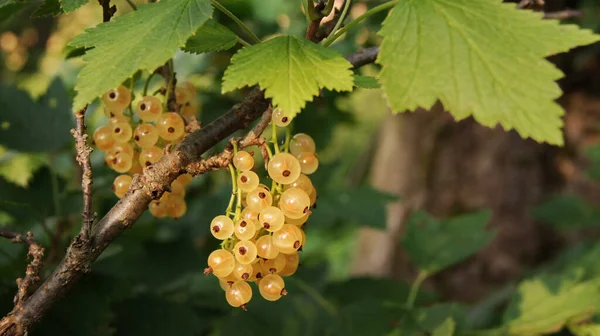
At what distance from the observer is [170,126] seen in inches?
38.5

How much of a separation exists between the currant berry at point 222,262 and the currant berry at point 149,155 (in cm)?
23

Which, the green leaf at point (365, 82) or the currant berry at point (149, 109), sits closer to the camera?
the green leaf at point (365, 82)

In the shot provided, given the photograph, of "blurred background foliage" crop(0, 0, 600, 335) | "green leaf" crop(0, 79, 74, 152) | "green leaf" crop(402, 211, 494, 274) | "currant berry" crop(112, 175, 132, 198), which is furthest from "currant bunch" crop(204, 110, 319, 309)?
"green leaf" crop(402, 211, 494, 274)

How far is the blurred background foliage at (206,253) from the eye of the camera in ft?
4.50

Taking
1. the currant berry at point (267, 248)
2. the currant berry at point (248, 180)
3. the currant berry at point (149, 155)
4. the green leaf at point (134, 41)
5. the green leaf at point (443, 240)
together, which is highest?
the green leaf at point (134, 41)

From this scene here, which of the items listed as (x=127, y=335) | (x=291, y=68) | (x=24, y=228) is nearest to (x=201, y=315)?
(x=127, y=335)

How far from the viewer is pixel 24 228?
1.52 meters

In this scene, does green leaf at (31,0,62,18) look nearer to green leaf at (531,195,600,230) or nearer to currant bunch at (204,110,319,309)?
currant bunch at (204,110,319,309)

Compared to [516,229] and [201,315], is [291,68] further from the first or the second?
[516,229]

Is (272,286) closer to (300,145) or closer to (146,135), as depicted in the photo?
(300,145)

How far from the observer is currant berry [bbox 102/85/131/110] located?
1028 mm

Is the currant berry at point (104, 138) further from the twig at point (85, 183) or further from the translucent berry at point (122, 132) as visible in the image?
the twig at point (85, 183)

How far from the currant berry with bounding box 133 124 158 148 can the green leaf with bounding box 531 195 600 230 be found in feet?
7.43

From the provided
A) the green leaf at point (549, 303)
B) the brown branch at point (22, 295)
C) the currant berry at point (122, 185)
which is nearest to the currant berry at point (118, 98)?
the currant berry at point (122, 185)
